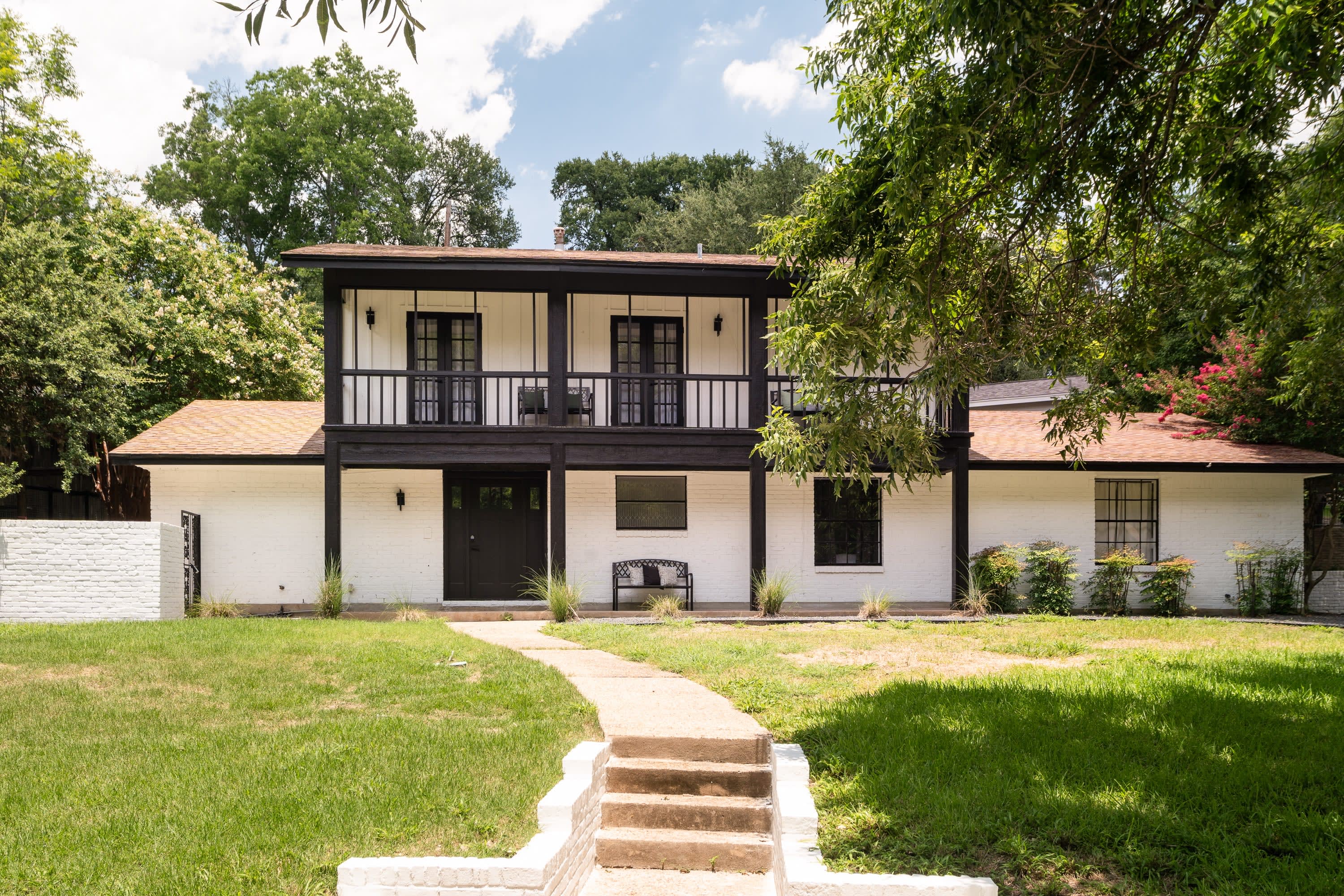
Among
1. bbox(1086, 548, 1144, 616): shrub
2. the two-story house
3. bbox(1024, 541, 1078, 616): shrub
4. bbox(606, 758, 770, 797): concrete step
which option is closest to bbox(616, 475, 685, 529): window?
the two-story house

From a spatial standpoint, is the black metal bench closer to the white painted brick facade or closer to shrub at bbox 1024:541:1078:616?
the white painted brick facade

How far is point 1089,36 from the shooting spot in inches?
239

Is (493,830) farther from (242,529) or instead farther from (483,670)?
(242,529)

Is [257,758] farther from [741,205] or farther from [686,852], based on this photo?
[741,205]

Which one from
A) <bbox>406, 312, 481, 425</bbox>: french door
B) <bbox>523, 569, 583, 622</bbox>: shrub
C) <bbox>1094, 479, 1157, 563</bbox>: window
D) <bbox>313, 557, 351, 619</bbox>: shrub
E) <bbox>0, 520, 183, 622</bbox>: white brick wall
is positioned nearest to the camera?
<bbox>0, 520, 183, 622</bbox>: white brick wall

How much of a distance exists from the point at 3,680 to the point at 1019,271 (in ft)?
31.1

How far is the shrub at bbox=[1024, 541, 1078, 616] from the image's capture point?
49.8 feet

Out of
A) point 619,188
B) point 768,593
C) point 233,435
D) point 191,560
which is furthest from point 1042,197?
point 619,188

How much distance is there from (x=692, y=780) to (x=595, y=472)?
1026cm

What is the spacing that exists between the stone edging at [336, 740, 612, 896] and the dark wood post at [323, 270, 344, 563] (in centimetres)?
1020

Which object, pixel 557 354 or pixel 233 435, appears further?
pixel 233 435

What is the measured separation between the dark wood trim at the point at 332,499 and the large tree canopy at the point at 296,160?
69.5ft

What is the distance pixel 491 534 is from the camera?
1641 cm

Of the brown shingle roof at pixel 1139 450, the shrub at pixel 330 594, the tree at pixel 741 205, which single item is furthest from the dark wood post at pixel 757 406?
the tree at pixel 741 205
